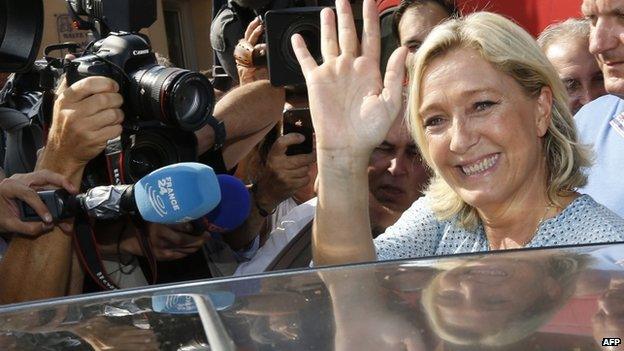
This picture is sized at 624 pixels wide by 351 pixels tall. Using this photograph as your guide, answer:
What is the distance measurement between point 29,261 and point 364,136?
90cm

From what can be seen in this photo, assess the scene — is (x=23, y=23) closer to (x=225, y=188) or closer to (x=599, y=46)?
(x=225, y=188)

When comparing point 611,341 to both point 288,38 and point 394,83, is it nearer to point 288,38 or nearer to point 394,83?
point 394,83

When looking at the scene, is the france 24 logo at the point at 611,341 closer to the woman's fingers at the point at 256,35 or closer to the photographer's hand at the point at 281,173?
the photographer's hand at the point at 281,173

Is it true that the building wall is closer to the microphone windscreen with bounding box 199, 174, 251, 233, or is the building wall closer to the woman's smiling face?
the microphone windscreen with bounding box 199, 174, 251, 233

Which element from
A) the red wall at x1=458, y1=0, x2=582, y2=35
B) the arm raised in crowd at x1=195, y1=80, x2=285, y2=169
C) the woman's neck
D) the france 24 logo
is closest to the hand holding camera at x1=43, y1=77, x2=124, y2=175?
the arm raised in crowd at x1=195, y1=80, x2=285, y2=169

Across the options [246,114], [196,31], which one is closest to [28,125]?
[246,114]

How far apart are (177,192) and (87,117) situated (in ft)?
1.26

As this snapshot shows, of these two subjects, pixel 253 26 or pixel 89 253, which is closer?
pixel 89 253

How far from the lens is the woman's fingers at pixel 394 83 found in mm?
1933

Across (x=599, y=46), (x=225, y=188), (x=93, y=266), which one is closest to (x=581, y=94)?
(x=599, y=46)

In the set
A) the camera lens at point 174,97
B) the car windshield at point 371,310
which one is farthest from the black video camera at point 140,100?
the car windshield at point 371,310

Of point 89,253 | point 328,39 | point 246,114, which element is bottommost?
point 89,253

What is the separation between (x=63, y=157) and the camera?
2.22 meters

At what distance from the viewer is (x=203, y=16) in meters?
11.6
